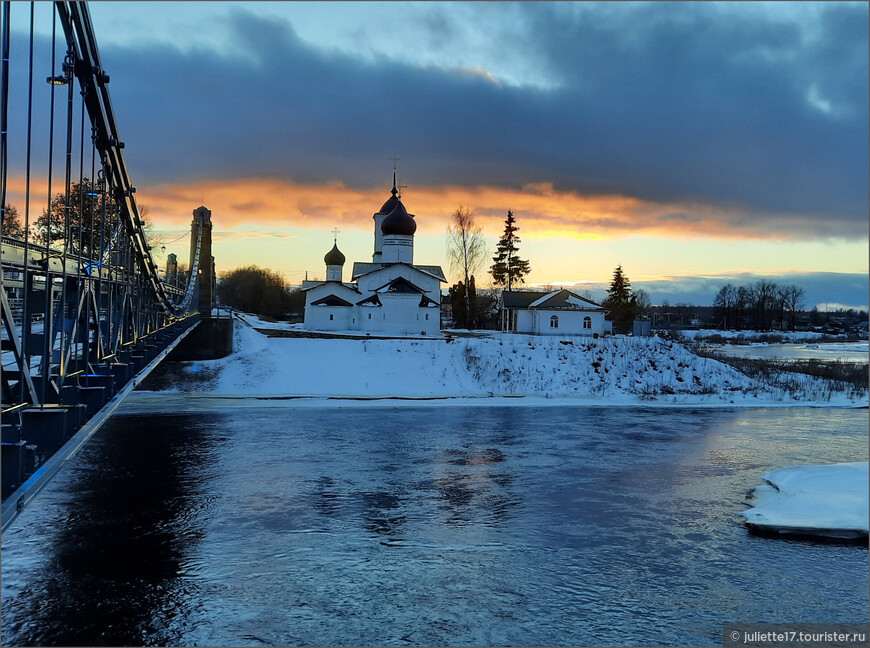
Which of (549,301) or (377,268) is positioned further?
(377,268)

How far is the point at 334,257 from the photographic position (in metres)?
70.6

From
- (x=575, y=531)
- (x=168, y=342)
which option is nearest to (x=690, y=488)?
(x=575, y=531)

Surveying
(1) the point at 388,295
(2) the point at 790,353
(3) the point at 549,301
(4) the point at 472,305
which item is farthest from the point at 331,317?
(2) the point at 790,353

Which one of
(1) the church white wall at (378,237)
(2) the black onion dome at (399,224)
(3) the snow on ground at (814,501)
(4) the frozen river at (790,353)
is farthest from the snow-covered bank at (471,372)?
(1) the church white wall at (378,237)

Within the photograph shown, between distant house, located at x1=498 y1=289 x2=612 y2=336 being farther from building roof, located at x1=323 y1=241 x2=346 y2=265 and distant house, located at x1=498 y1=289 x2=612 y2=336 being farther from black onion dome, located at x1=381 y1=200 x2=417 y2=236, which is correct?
building roof, located at x1=323 y1=241 x2=346 y2=265

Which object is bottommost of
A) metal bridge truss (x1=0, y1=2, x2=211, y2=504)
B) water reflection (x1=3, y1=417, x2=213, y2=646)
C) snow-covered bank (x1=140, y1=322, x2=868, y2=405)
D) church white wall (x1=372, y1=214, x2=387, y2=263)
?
water reflection (x1=3, y1=417, x2=213, y2=646)

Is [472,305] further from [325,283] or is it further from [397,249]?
[325,283]

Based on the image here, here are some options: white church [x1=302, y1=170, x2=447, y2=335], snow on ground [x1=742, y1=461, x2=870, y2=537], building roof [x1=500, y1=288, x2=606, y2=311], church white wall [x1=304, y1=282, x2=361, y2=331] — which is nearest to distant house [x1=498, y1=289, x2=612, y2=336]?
building roof [x1=500, y1=288, x2=606, y2=311]

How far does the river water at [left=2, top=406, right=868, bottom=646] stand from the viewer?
9.27 meters

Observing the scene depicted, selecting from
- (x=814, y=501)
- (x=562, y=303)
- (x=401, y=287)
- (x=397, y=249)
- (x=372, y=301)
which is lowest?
(x=814, y=501)

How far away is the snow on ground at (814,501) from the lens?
13.1 meters

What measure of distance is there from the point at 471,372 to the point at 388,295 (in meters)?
17.2

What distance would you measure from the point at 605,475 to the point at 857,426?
1319 centimetres

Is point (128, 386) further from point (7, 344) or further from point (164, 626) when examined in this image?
point (164, 626)
